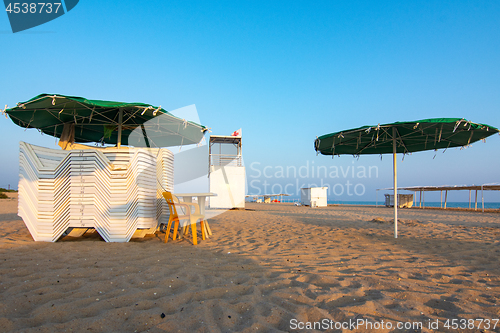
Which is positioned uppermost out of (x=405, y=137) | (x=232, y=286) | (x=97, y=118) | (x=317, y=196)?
(x=97, y=118)

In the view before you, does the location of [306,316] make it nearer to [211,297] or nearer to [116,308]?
[211,297]

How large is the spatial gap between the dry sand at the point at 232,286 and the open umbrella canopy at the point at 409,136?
2293 mm

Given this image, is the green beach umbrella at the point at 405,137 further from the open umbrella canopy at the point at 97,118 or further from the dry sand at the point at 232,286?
the open umbrella canopy at the point at 97,118

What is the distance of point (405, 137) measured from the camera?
20.6 feet

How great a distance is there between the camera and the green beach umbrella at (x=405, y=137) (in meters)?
5.05

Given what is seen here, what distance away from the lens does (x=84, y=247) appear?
13.8ft

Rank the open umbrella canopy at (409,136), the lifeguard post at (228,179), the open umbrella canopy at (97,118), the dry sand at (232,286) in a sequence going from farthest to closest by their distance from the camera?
the lifeguard post at (228,179), the open umbrella canopy at (409,136), the open umbrella canopy at (97,118), the dry sand at (232,286)

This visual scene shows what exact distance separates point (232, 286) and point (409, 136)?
5.72 meters

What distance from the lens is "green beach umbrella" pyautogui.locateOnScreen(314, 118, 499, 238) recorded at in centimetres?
505

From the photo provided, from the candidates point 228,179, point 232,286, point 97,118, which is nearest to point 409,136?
point 232,286

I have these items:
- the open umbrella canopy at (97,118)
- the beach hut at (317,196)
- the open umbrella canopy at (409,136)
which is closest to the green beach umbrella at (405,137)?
the open umbrella canopy at (409,136)

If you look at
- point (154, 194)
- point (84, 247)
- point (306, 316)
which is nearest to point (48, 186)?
point (84, 247)

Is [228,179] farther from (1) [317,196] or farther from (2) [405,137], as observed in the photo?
(1) [317,196]

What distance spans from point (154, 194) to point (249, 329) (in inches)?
156
